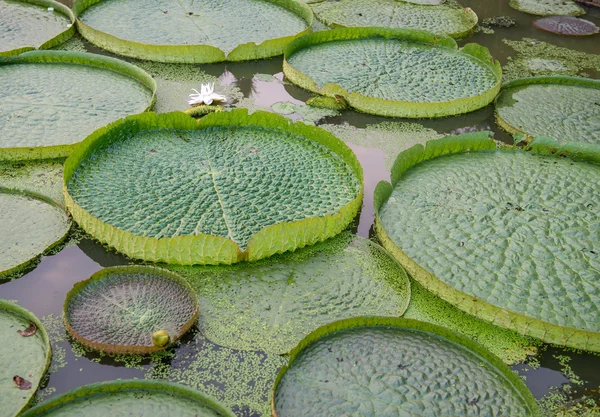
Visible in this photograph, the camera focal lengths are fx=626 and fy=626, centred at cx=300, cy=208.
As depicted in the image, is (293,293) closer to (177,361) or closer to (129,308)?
(177,361)

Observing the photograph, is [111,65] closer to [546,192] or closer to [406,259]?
[406,259]

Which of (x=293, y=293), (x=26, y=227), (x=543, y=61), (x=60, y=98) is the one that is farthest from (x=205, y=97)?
(x=543, y=61)

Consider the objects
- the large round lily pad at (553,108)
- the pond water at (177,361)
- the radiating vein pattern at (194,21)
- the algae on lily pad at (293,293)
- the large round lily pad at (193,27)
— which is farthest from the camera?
the radiating vein pattern at (194,21)

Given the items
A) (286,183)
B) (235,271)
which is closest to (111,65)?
(286,183)

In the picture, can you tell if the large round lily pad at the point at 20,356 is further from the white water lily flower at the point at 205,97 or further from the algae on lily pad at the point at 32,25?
→ the algae on lily pad at the point at 32,25

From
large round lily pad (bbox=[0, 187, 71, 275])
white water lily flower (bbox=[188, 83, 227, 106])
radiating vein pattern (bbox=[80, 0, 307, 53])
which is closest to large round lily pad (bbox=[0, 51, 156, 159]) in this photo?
white water lily flower (bbox=[188, 83, 227, 106])

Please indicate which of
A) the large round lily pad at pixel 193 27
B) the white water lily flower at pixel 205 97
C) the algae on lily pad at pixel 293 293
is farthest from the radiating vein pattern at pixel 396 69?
the algae on lily pad at pixel 293 293

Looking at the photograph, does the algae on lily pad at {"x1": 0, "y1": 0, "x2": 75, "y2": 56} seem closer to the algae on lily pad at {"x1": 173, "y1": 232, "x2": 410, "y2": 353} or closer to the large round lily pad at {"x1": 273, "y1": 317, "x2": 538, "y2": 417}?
the algae on lily pad at {"x1": 173, "y1": 232, "x2": 410, "y2": 353}
